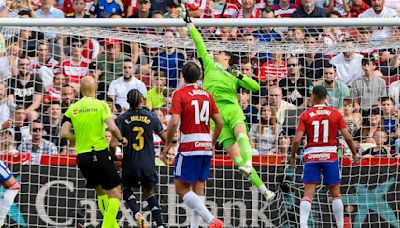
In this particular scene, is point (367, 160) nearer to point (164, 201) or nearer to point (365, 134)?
point (365, 134)

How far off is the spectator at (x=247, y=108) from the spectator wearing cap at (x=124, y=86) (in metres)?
1.44

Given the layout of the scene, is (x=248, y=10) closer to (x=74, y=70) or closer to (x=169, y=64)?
(x=169, y=64)

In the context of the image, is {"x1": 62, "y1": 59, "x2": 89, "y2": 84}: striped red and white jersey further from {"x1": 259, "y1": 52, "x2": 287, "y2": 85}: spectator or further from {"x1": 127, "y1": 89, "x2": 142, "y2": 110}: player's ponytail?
{"x1": 259, "y1": 52, "x2": 287, "y2": 85}: spectator

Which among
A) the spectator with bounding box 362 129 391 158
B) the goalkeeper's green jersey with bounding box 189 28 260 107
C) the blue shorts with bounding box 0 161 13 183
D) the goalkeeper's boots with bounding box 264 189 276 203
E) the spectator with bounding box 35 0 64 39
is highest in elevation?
the spectator with bounding box 35 0 64 39

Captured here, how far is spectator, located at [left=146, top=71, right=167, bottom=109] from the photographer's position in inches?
706

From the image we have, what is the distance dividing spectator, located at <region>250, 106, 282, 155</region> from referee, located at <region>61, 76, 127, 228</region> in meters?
2.94

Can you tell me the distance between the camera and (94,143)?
15.4 m

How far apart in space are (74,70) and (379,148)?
465cm

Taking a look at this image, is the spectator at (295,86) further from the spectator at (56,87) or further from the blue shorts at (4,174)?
the blue shorts at (4,174)

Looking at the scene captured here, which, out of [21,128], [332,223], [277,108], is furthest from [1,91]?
[332,223]

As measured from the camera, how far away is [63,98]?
17906 millimetres

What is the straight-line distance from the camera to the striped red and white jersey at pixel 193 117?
49.2 ft

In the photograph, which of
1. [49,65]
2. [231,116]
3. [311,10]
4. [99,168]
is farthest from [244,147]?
[311,10]

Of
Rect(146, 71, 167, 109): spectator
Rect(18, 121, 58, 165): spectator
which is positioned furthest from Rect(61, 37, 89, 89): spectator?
Rect(146, 71, 167, 109): spectator
